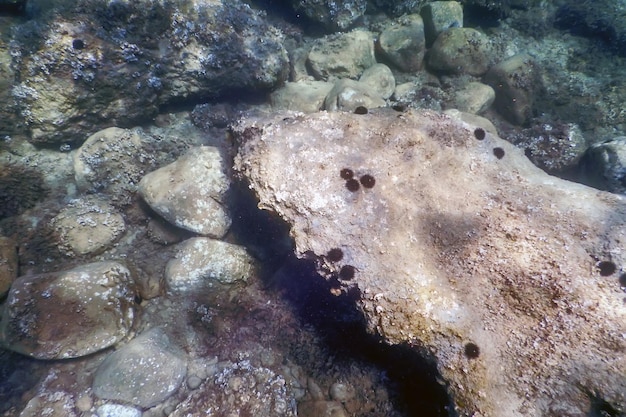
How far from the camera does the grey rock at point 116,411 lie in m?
4.28

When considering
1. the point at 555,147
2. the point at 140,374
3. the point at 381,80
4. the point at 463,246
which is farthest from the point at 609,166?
the point at 140,374

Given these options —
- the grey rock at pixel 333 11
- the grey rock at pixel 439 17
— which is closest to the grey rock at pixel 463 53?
the grey rock at pixel 439 17

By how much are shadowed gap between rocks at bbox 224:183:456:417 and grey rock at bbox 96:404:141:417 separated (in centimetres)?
234

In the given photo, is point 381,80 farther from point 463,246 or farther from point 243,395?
point 243,395

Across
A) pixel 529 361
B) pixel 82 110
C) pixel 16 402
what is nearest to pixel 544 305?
pixel 529 361

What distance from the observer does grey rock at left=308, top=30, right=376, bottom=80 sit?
24.6ft

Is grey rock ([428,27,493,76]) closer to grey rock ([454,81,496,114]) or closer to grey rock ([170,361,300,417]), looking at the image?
grey rock ([454,81,496,114])

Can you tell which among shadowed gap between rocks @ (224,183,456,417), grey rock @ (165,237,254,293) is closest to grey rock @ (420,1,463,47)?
shadowed gap between rocks @ (224,183,456,417)

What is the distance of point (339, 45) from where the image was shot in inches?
300

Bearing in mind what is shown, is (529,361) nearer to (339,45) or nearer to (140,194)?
(140,194)

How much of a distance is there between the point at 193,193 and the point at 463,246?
3806mm

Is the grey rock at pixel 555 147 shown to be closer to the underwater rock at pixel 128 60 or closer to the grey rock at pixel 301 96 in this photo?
the grey rock at pixel 301 96

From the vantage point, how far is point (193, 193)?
5.06m

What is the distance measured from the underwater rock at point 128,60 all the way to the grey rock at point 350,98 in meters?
1.29
